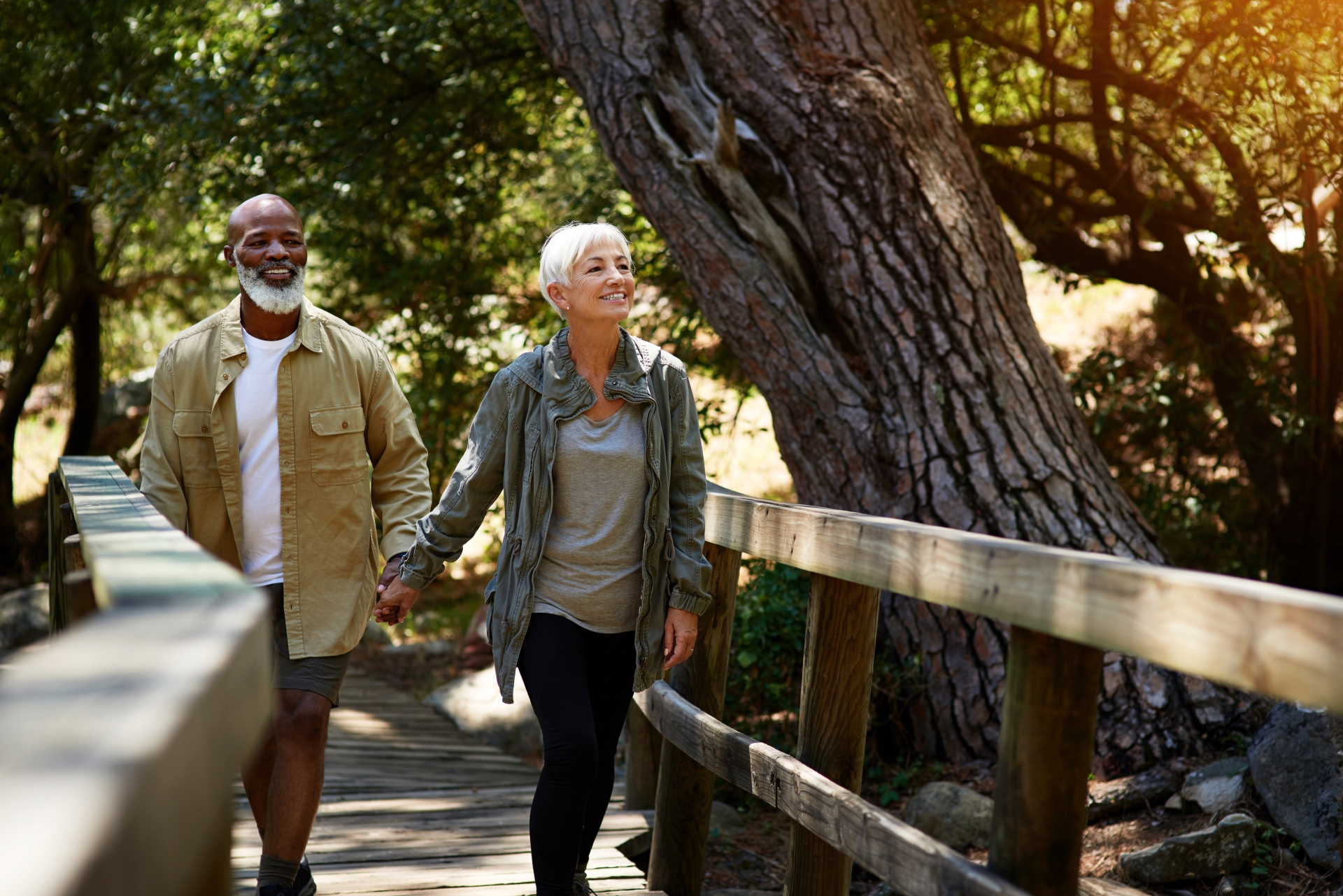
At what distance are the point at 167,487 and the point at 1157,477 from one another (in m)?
6.13

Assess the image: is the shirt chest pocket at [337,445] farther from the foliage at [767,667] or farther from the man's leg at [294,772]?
the foliage at [767,667]

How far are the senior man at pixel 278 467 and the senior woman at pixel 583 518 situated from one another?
0.34 m

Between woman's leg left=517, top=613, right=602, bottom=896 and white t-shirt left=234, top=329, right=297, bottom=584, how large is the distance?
0.85 m

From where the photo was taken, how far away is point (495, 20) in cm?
806

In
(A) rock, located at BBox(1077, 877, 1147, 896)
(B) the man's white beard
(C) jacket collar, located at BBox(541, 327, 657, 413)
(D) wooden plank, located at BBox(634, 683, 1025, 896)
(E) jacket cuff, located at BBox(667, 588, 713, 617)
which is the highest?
(B) the man's white beard

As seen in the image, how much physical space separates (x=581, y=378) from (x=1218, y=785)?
2634mm

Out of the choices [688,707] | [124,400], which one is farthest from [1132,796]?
[124,400]

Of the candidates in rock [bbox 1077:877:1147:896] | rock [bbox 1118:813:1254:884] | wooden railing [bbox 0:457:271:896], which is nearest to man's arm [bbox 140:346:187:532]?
wooden railing [bbox 0:457:271:896]

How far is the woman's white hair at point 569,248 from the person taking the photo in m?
3.00

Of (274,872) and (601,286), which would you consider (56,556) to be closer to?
(274,872)

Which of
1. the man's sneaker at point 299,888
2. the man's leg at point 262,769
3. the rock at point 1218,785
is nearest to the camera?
the man's sneaker at point 299,888

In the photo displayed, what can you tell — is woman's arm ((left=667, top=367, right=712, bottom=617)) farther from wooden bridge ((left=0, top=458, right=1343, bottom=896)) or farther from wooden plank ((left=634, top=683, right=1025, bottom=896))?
wooden plank ((left=634, top=683, right=1025, bottom=896))

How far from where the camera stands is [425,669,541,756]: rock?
22.7ft

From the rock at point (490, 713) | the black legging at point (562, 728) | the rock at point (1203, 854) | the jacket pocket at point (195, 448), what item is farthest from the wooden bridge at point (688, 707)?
the rock at point (490, 713)
